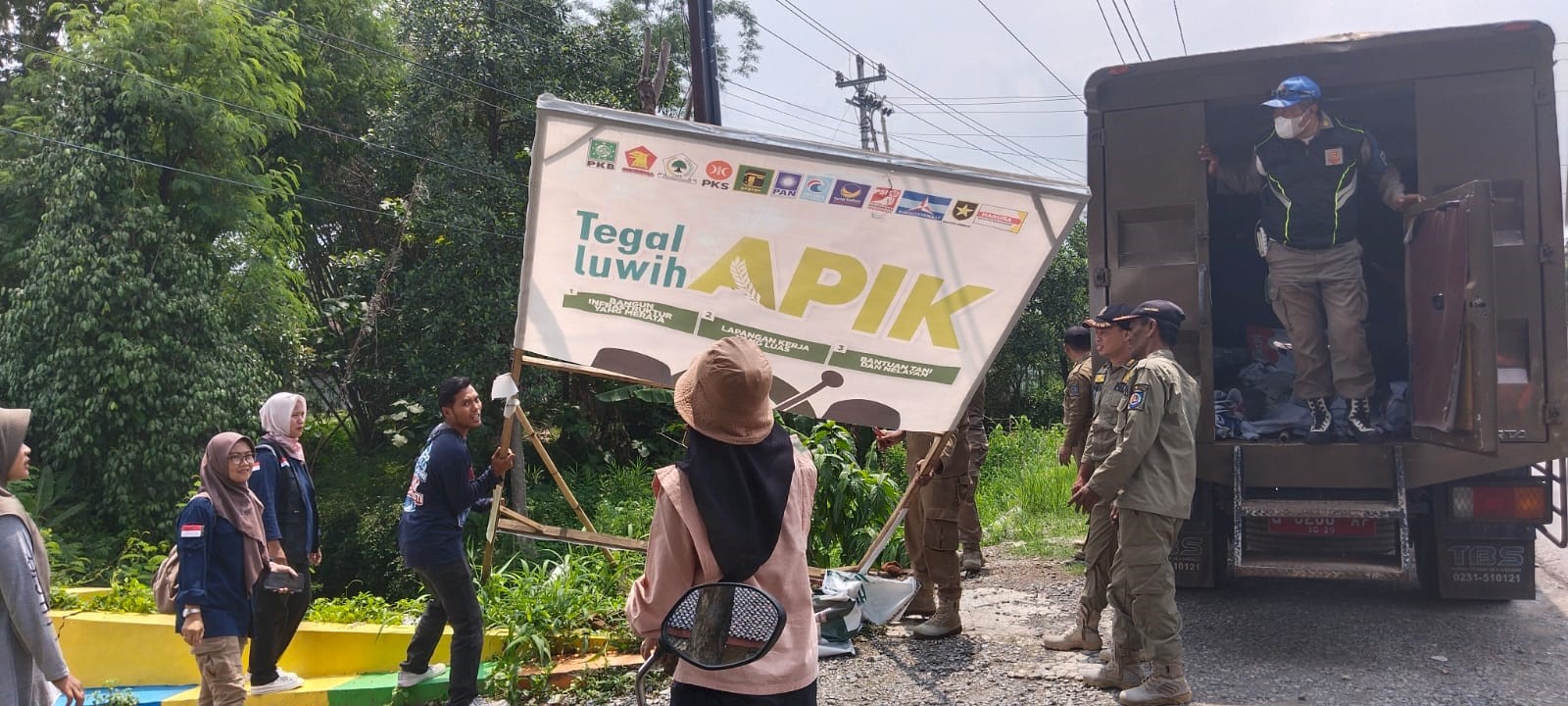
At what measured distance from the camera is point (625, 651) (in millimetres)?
5559

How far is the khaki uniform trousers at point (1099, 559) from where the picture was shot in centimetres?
525

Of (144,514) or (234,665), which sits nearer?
(234,665)

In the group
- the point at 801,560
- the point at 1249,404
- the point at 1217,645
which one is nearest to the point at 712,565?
the point at 801,560

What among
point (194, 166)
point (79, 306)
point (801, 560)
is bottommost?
point (801, 560)

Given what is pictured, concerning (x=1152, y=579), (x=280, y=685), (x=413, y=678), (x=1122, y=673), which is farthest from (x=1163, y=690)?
(x=280, y=685)

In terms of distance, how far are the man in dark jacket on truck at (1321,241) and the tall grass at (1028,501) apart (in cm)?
279

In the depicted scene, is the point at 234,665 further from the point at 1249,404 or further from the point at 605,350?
the point at 1249,404

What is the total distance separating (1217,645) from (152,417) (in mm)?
10090

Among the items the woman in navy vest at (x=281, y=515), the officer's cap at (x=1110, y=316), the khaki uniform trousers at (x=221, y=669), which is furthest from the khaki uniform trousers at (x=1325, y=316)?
the khaki uniform trousers at (x=221, y=669)

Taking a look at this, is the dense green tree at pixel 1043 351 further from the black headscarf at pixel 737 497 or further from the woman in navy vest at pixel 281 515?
the black headscarf at pixel 737 497

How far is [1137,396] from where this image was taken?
4.53m

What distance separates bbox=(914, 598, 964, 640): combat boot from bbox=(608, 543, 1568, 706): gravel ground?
55mm

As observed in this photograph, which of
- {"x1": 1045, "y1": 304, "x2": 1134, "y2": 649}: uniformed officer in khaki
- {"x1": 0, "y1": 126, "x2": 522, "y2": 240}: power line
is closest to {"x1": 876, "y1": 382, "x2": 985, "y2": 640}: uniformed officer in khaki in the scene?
{"x1": 1045, "y1": 304, "x2": 1134, "y2": 649}: uniformed officer in khaki

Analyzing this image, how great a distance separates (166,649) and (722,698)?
17.5ft
